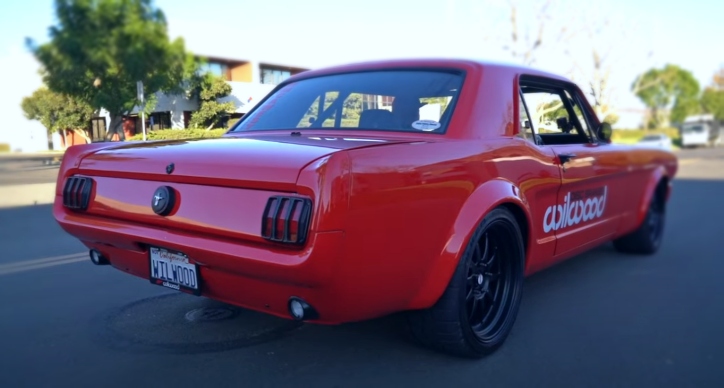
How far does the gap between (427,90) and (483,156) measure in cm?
59

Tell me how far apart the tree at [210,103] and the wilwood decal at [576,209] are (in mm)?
2480

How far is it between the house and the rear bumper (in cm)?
163

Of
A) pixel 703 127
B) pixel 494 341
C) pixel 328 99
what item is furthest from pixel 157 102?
pixel 703 127

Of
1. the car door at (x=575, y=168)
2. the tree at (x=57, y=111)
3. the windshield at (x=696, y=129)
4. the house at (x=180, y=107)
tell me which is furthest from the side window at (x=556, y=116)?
the windshield at (x=696, y=129)

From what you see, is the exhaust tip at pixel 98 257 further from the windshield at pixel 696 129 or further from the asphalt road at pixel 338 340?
Answer: the windshield at pixel 696 129

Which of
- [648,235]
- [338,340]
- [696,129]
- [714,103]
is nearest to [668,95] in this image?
[714,103]

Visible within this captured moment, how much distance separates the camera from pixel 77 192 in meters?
3.21

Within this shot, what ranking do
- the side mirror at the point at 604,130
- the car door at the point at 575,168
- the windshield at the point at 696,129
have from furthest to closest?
the windshield at the point at 696,129, the side mirror at the point at 604,130, the car door at the point at 575,168

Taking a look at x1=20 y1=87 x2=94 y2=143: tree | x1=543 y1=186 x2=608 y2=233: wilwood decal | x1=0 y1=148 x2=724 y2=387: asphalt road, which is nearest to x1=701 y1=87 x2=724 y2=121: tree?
Result: x1=543 y1=186 x2=608 y2=233: wilwood decal

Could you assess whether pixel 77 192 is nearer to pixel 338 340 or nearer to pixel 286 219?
pixel 286 219

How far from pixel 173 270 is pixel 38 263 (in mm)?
3423

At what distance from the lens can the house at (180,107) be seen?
4555mm

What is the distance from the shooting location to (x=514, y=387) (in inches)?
110

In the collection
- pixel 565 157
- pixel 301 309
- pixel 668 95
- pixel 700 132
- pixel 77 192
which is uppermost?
pixel 668 95
